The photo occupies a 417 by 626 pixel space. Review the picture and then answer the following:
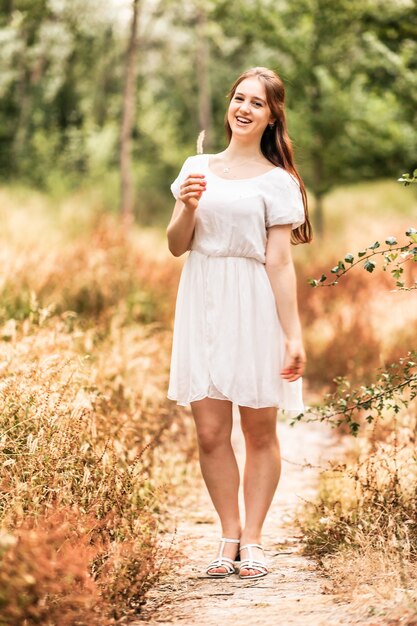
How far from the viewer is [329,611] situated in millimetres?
3145

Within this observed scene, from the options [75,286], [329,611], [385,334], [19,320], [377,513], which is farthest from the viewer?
[385,334]

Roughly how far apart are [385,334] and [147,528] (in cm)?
490

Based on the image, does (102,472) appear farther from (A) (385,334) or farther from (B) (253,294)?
(A) (385,334)

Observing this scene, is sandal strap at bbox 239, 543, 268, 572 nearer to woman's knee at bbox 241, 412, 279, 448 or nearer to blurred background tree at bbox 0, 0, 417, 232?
woman's knee at bbox 241, 412, 279, 448

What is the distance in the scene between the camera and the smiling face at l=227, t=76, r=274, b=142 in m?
3.89

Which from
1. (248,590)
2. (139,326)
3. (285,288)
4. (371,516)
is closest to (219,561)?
(248,590)

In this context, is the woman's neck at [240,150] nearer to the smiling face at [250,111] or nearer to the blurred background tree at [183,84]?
the smiling face at [250,111]

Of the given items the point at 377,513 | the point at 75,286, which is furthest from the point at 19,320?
the point at 377,513

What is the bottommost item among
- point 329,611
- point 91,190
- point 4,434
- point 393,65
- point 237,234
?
point 329,611

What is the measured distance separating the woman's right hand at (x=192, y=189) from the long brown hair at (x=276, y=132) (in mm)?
475

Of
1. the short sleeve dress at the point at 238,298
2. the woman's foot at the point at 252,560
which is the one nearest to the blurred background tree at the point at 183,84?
the short sleeve dress at the point at 238,298

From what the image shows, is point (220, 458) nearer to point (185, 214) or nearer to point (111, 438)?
point (111, 438)

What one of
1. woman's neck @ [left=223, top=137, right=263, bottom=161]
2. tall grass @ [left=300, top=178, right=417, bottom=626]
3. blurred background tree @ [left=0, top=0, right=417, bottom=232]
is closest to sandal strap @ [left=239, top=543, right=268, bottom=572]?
tall grass @ [left=300, top=178, right=417, bottom=626]

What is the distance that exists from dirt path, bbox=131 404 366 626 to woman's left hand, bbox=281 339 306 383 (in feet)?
1.60
